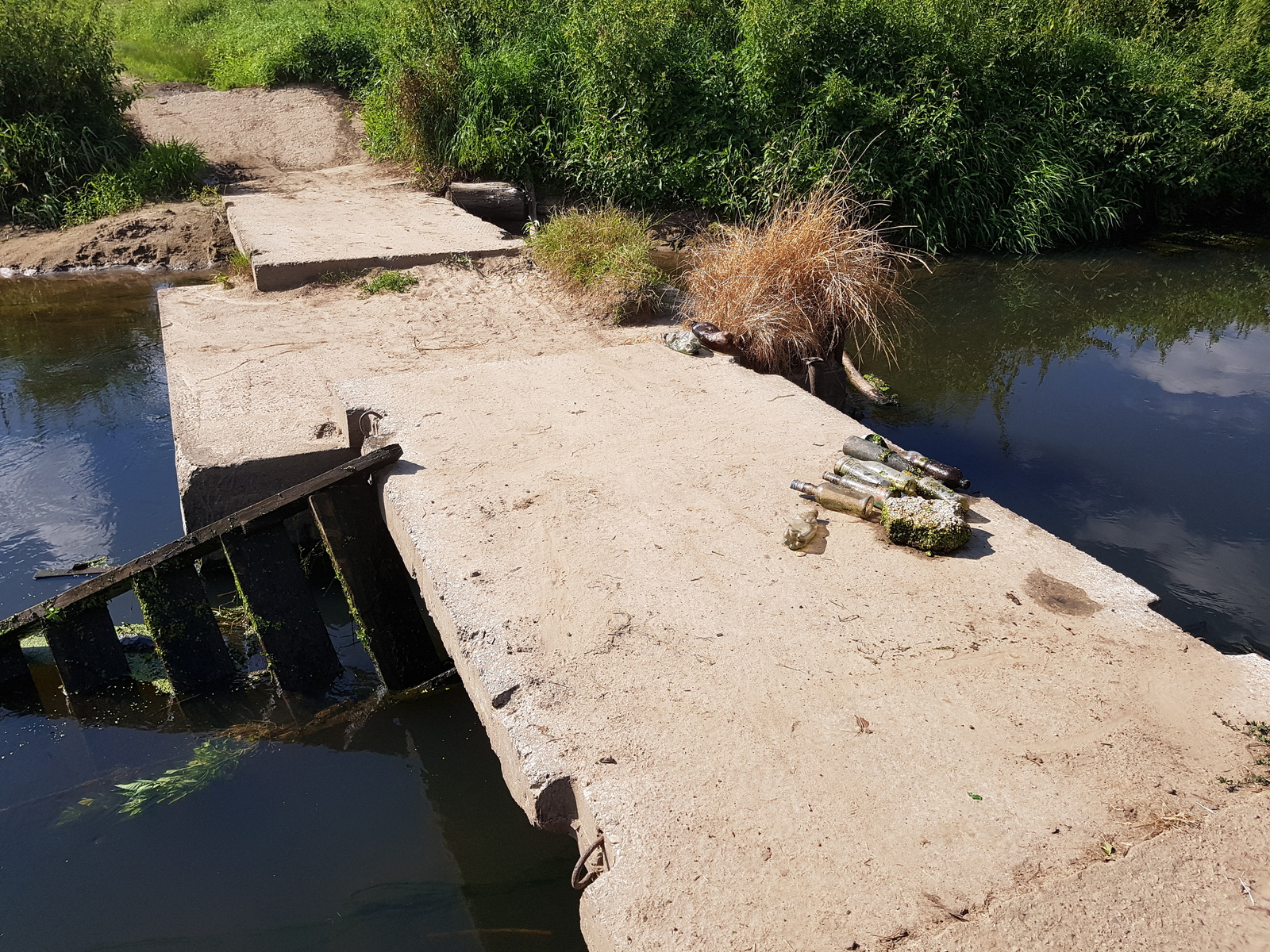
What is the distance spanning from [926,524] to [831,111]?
24.4 ft

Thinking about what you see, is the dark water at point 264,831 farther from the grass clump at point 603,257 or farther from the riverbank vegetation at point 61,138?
the riverbank vegetation at point 61,138

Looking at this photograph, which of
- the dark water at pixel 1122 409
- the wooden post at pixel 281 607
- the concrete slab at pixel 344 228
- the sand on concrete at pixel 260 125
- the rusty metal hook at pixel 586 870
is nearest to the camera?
the rusty metal hook at pixel 586 870

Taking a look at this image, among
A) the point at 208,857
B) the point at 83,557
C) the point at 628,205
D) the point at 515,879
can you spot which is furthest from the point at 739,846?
the point at 628,205

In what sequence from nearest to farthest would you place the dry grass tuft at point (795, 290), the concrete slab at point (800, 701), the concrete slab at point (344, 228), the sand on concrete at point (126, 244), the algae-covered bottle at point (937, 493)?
the concrete slab at point (800, 701)
the algae-covered bottle at point (937, 493)
the dry grass tuft at point (795, 290)
the concrete slab at point (344, 228)
the sand on concrete at point (126, 244)

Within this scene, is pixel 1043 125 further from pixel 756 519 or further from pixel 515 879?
pixel 515 879

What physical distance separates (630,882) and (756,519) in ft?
5.54

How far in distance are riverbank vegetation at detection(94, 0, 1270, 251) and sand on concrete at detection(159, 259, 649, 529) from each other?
11.2ft

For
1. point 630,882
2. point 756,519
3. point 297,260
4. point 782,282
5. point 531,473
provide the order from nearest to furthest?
point 630,882 < point 756,519 < point 531,473 < point 782,282 < point 297,260

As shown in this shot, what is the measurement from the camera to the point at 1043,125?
34.3 feet

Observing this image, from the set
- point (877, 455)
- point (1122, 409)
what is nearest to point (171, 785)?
point (877, 455)

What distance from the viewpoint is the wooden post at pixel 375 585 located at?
12.5 ft

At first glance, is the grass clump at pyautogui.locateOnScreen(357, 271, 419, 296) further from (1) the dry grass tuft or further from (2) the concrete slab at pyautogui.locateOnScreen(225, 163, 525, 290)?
(1) the dry grass tuft

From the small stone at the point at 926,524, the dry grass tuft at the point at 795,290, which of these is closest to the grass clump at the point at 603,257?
the dry grass tuft at the point at 795,290

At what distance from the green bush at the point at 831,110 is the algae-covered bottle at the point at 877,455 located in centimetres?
556
